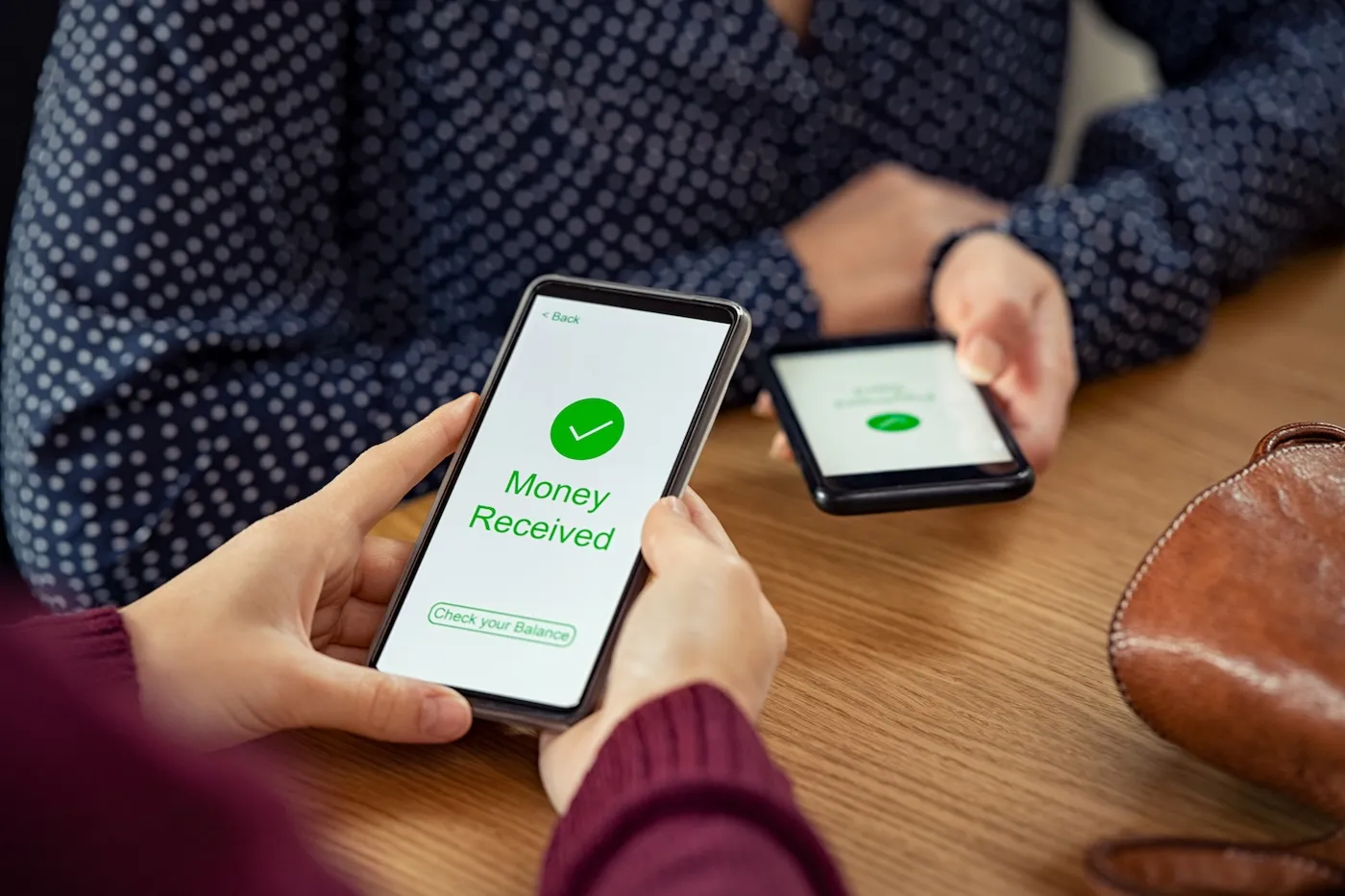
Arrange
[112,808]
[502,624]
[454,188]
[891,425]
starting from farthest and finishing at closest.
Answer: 1. [454,188]
2. [891,425]
3. [502,624]
4. [112,808]

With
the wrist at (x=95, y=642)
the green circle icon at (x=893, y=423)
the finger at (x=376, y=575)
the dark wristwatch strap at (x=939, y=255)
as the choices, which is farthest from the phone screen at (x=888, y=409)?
the wrist at (x=95, y=642)

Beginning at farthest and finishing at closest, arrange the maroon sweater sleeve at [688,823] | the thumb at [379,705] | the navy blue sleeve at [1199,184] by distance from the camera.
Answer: the navy blue sleeve at [1199,184]
the thumb at [379,705]
the maroon sweater sleeve at [688,823]

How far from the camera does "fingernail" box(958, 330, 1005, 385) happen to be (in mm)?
668

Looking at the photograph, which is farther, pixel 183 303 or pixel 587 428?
pixel 183 303

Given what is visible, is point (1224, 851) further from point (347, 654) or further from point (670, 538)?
point (347, 654)

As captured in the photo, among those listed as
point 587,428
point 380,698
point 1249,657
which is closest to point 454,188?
point 587,428

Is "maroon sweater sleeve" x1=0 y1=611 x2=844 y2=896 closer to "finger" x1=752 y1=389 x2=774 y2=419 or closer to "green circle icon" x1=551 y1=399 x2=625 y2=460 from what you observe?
"green circle icon" x1=551 y1=399 x2=625 y2=460

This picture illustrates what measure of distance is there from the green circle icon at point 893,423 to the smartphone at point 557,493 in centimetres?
13

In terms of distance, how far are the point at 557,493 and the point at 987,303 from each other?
32 cm

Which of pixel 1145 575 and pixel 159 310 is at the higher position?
pixel 159 310

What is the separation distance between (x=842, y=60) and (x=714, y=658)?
553mm

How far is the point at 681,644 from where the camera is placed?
0.43m

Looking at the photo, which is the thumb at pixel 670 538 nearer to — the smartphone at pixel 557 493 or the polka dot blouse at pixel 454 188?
the smartphone at pixel 557 493

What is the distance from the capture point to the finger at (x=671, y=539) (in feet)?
1.49
